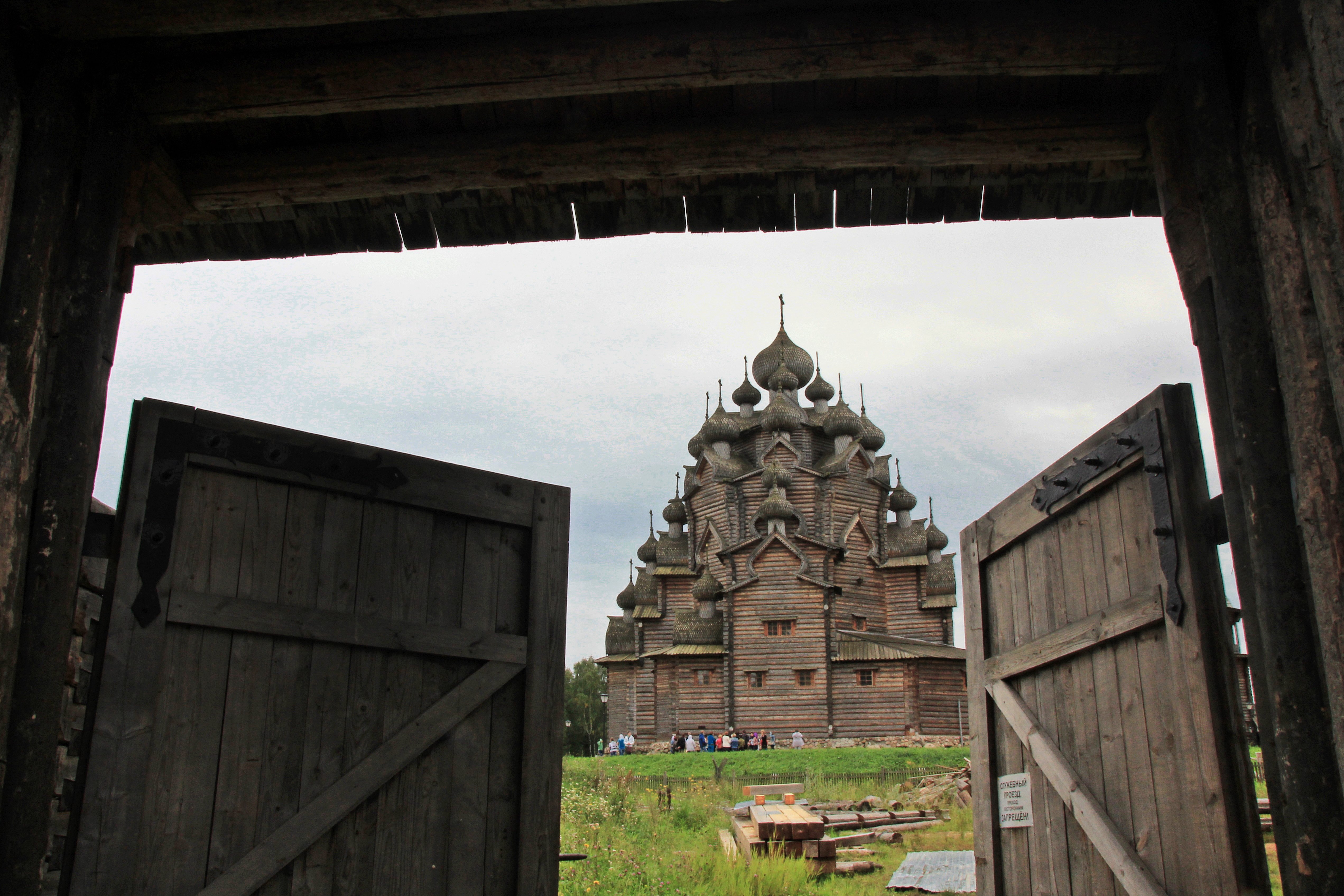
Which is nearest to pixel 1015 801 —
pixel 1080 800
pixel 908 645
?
pixel 1080 800

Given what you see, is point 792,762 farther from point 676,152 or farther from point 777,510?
point 676,152

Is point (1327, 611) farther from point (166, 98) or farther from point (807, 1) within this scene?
point (166, 98)

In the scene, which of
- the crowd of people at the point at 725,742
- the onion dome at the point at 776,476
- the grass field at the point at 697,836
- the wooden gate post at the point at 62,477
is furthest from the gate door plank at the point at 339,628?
the onion dome at the point at 776,476

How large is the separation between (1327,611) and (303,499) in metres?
3.60

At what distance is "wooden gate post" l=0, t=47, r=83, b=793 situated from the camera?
3.10 meters

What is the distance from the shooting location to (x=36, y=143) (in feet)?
11.6

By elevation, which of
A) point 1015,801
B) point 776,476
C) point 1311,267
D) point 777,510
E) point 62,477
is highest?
point 776,476

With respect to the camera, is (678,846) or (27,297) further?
(678,846)

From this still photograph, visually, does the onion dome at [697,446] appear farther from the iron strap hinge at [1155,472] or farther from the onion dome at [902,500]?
the iron strap hinge at [1155,472]

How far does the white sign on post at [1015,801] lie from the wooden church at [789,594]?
98.2ft

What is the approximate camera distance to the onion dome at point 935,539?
3956 centimetres

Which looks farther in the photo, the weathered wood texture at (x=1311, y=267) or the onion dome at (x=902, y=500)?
the onion dome at (x=902, y=500)

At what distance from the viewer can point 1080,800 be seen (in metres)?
4.28

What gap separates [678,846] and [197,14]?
1387 centimetres
